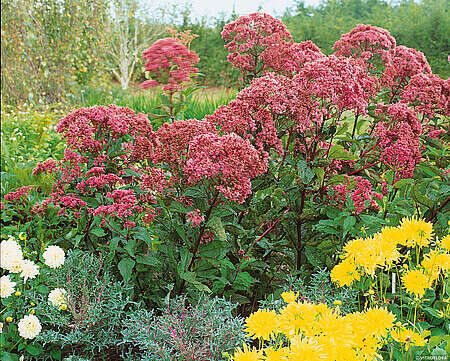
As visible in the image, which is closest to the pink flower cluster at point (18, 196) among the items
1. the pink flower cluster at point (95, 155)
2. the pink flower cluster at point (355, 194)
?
the pink flower cluster at point (95, 155)

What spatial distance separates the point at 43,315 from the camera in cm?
218

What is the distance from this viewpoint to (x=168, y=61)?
321 centimetres

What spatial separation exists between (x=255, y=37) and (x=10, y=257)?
177 cm

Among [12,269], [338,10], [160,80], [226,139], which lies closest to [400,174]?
[226,139]

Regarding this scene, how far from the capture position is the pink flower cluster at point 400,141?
2.26 metres

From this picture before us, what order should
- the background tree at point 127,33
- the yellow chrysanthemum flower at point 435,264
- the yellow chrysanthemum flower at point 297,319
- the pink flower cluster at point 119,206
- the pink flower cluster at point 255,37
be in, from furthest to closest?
the background tree at point 127,33 → the pink flower cluster at point 255,37 → the pink flower cluster at point 119,206 → the yellow chrysanthemum flower at point 435,264 → the yellow chrysanthemum flower at point 297,319

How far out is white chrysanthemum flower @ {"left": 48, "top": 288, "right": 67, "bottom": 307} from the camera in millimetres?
2084

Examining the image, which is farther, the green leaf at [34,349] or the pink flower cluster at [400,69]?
the pink flower cluster at [400,69]

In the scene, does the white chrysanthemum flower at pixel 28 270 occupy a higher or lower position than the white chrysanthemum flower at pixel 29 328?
higher

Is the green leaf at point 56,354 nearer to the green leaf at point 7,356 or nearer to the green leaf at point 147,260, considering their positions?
the green leaf at point 7,356

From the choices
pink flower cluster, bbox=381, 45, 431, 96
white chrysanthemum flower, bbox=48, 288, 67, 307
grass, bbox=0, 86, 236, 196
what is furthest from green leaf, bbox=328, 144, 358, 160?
grass, bbox=0, 86, 236, 196

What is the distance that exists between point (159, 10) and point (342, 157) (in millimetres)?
13422

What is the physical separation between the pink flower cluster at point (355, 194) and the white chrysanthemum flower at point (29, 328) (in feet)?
4.66

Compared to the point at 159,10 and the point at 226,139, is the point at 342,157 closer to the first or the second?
the point at 226,139
